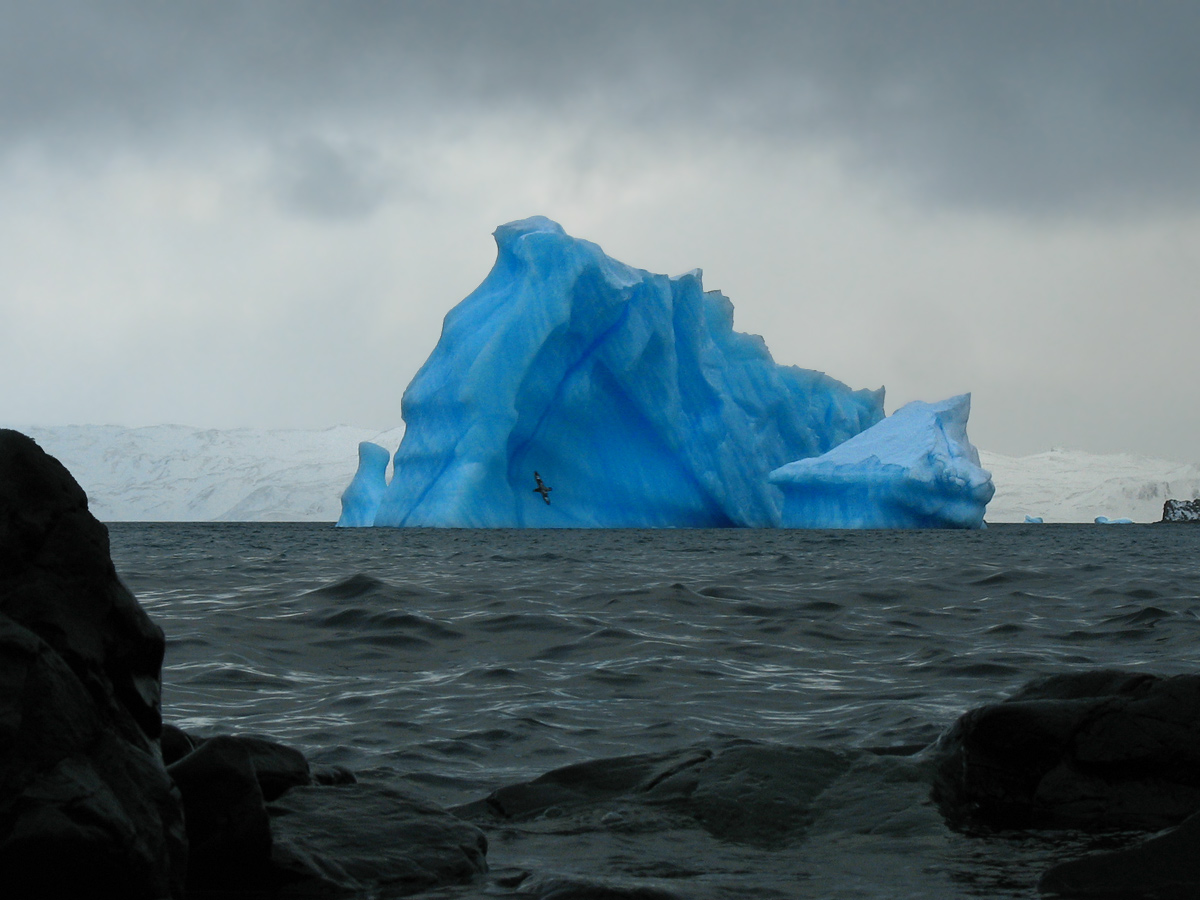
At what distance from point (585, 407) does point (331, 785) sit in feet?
87.4

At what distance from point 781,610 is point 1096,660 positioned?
319cm

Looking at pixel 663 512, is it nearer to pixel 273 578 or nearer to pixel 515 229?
pixel 515 229

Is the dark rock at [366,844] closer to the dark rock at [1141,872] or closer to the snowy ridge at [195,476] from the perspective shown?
the dark rock at [1141,872]

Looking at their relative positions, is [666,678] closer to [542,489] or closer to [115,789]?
[115,789]

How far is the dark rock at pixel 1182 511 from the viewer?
67.7m

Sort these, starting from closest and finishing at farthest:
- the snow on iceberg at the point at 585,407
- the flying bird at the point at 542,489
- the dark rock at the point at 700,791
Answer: the dark rock at the point at 700,791 < the snow on iceberg at the point at 585,407 < the flying bird at the point at 542,489

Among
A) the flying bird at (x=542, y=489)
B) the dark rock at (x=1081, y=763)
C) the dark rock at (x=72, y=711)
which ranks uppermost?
the flying bird at (x=542, y=489)

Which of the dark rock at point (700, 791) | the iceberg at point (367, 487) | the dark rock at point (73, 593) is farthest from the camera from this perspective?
the iceberg at point (367, 487)

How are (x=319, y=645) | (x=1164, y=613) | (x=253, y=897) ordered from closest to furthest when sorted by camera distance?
(x=253, y=897) → (x=319, y=645) → (x=1164, y=613)

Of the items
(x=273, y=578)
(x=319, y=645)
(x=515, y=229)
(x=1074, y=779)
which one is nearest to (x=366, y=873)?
(x=1074, y=779)

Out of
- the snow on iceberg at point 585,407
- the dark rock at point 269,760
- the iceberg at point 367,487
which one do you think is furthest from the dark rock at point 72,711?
the iceberg at point 367,487

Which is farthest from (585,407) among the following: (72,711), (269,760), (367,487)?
(72,711)

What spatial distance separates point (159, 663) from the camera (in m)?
2.80

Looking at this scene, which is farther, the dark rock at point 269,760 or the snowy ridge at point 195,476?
the snowy ridge at point 195,476
